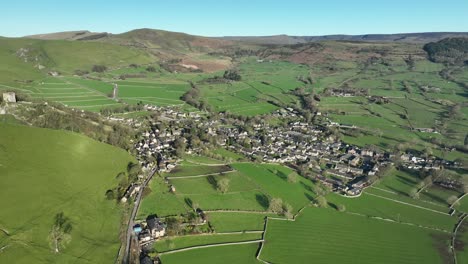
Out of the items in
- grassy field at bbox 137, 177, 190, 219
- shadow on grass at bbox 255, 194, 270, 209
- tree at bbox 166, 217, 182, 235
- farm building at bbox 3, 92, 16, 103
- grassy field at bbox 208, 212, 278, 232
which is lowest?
grassy field at bbox 208, 212, 278, 232

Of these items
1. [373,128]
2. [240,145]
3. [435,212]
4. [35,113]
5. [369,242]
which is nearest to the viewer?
[369,242]

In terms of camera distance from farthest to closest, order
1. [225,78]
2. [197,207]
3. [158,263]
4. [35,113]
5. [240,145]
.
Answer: [225,78]
[240,145]
[35,113]
[197,207]
[158,263]

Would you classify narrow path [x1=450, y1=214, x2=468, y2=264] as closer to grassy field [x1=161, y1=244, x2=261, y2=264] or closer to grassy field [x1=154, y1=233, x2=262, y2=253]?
grassy field [x1=154, y1=233, x2=262, y2=253]

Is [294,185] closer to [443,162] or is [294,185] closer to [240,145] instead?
[240,145]

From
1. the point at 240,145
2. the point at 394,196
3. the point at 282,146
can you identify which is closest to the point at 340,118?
the point at 282,146

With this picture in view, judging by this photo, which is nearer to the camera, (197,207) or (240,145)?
(197,207)

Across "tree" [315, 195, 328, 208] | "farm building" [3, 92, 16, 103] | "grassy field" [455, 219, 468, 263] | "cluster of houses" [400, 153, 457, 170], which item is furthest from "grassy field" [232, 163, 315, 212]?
"farm building" [3, 92, 16, 103]

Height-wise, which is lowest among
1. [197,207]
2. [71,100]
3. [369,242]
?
[369,242]
